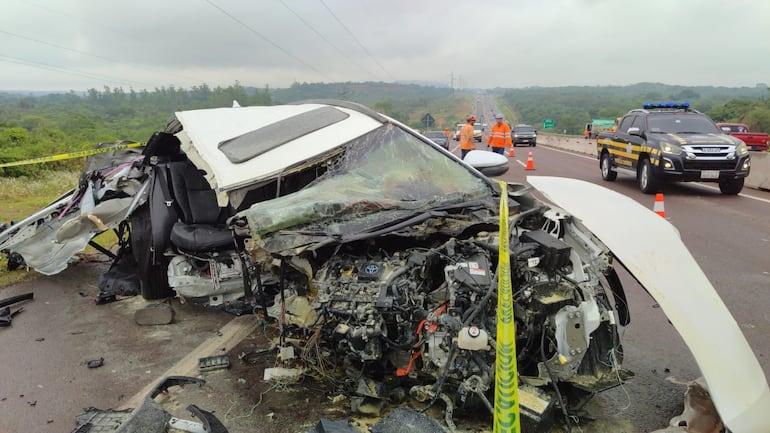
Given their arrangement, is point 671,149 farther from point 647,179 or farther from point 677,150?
point 647,179

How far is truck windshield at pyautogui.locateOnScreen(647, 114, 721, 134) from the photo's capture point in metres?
11.8

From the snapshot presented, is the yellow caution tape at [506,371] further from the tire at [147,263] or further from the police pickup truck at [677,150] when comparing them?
the police pickup truck at [677,150]

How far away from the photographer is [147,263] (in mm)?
4953

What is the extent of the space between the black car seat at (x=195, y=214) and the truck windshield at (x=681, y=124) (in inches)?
427

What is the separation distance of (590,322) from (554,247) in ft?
1.54

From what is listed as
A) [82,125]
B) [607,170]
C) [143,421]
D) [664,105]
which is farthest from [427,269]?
[82,125]

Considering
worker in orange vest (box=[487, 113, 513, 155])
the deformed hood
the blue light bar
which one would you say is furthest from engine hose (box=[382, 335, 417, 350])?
the blue light bar

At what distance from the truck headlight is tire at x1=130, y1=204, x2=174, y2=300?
10.4 m

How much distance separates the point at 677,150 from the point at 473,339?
34.5ft

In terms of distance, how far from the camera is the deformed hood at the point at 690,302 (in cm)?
225

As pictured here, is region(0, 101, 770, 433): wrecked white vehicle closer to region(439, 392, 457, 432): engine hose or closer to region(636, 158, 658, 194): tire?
region(439, 392, 457, 432): engine hose

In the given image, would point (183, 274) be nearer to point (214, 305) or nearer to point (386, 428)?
point (214, 305)

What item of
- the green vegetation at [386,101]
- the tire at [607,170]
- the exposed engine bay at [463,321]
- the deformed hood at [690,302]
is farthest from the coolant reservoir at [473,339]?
the green vegetation at [386,101]

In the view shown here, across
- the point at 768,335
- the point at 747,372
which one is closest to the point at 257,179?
the point at 747,372
